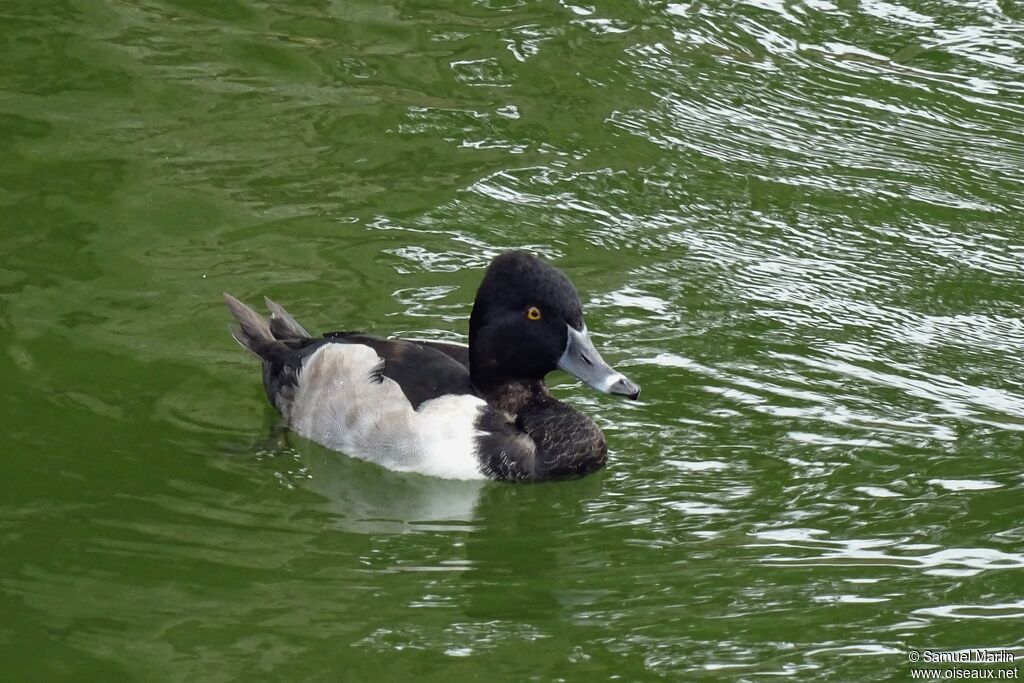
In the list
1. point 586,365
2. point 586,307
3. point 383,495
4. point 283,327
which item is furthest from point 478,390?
point 586,307

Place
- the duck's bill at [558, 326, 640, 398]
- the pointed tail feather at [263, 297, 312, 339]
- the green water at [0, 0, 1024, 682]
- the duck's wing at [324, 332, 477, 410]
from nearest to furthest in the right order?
the green water at [0, 0, 1024, 682]
the duck's bill at [558, 326, 640, 398]
the duck's wing at [324, 332, 477, 410]
the pointed tail feather at [263, 297, 312, 339]

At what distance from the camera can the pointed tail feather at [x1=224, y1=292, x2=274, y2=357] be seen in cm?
774

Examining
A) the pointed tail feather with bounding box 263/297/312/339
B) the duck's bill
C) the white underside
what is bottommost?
the white underside

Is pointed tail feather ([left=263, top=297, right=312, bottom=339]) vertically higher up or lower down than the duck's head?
lower down

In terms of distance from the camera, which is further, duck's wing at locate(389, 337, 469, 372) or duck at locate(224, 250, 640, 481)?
duck's wing at locate(389, 337, 469, 372)

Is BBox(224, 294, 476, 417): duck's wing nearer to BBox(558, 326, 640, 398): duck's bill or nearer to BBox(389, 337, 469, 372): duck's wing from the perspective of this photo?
BBox(389, 337, 469, 372): duck's wing

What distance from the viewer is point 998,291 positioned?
28.8ft

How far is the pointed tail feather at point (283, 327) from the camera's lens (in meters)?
7.85

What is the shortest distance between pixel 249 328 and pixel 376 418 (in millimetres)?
920

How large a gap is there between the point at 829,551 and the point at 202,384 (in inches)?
120

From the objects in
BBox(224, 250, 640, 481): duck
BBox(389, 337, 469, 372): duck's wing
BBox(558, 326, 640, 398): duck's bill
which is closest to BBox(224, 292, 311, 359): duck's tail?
BBox(224, 250, 640, 481): duck

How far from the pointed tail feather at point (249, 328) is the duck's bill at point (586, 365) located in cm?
147

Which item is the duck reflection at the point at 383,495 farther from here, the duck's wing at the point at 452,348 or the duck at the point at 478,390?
the duck's wing at the point at 452,348

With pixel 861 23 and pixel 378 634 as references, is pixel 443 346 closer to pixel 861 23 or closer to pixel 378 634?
pixel 378 634
